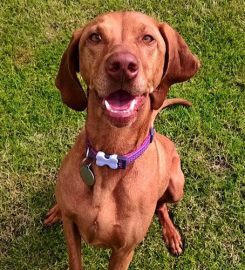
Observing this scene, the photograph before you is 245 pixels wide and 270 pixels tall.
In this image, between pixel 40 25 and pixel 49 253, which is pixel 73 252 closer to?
pixel 49 253

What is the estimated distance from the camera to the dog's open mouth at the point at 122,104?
356 cm

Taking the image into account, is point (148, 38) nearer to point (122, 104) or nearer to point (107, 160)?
point (122, 104)

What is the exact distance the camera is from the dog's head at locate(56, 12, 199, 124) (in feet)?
11.5

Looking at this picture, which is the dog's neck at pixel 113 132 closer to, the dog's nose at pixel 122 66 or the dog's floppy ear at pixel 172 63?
the dog's floppy ear at pixel 172 63

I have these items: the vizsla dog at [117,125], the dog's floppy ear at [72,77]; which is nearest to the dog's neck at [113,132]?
the vizsla dog at [117,125]

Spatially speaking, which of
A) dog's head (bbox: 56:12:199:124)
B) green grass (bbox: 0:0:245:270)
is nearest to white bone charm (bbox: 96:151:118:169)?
dog's head (bbox: 56:12:199:124)

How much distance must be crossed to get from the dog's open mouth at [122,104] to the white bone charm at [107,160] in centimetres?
45

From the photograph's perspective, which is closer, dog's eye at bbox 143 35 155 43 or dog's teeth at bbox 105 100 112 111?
dog's teeth at bbox 105 100 112 111

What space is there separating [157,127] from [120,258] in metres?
1.86

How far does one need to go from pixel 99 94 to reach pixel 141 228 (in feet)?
3.82

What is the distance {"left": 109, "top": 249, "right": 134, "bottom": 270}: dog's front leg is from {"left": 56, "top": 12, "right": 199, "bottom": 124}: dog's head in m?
1.14

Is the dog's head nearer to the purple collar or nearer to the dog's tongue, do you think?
the dog's tongue

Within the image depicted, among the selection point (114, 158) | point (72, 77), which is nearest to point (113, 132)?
point (114, 158)

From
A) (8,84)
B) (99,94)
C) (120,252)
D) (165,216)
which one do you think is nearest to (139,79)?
(99,94)
